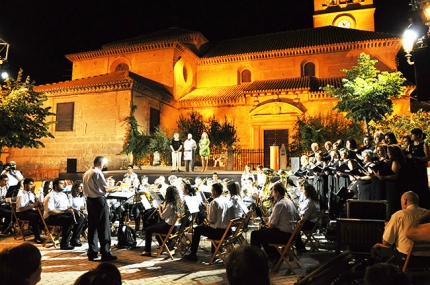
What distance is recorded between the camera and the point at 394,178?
240 inches

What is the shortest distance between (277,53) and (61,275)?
77.2 ft

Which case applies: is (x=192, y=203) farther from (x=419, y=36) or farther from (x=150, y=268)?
(x=419, y=36)

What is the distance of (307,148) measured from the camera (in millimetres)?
18641

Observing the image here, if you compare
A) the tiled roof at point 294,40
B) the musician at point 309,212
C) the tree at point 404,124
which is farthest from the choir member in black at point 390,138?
the tiled roof at point 294,40

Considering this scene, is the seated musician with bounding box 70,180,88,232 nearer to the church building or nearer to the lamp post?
the lamp post

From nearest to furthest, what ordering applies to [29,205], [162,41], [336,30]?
1. [29,205]
2. [162,41]
3. [336,30]

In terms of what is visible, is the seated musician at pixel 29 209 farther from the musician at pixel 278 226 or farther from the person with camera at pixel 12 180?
the musician at pixel 278 226

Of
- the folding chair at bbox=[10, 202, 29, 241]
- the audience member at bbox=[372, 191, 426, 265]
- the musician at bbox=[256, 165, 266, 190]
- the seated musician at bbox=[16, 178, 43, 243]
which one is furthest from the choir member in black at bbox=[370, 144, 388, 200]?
the folding chair at bbox=[10, 202, 29, 241]

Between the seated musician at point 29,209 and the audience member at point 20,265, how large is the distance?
6.25 m

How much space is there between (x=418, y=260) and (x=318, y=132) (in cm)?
1520

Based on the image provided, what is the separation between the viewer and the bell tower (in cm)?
3041

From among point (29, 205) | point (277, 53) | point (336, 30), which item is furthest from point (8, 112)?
point (336, 30)

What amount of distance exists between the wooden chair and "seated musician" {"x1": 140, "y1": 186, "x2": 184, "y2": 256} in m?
4.16

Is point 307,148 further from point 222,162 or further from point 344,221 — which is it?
point 344,221
